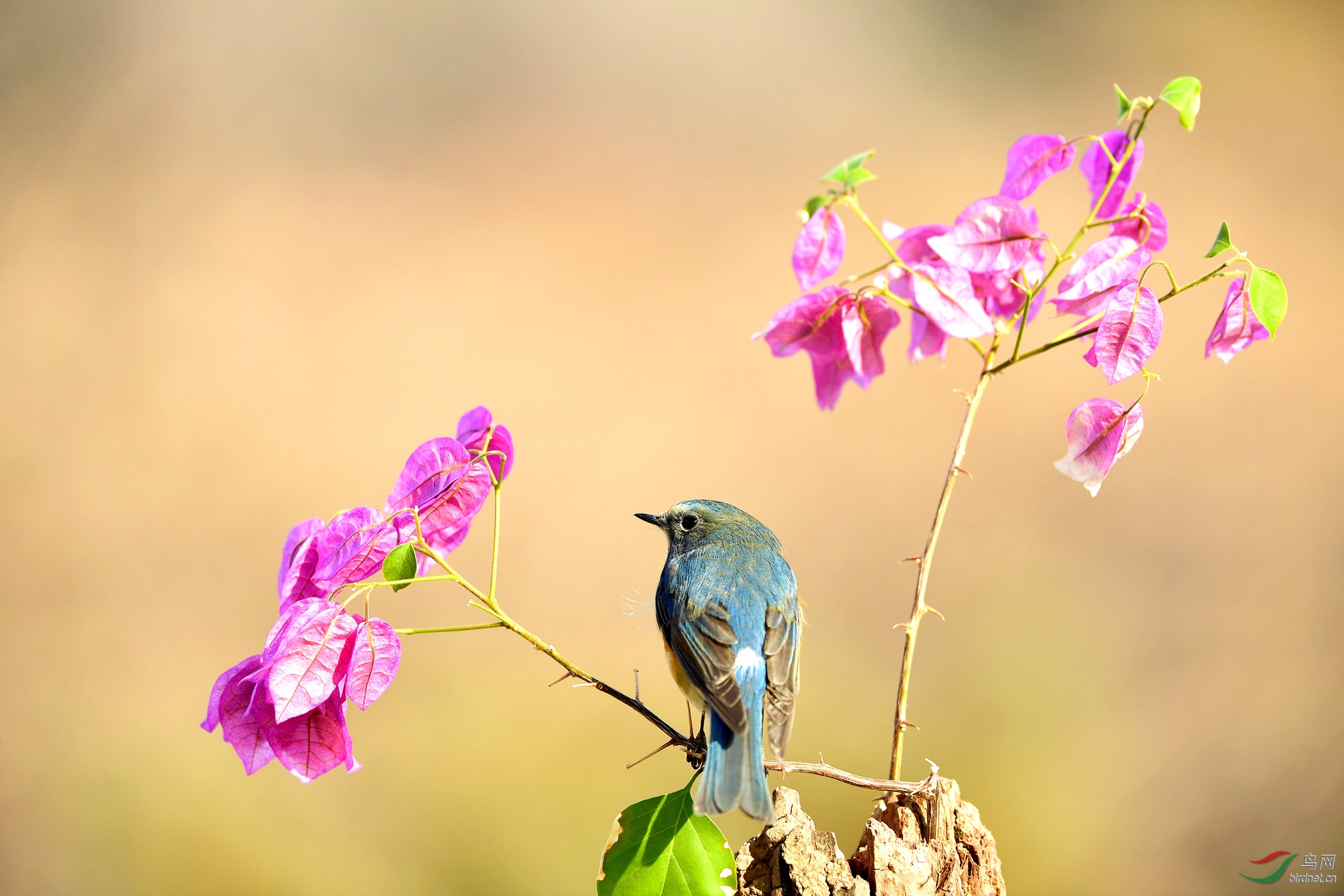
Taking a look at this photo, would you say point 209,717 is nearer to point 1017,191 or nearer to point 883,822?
point 883,822

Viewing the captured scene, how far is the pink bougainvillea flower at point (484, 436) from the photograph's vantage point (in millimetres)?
850

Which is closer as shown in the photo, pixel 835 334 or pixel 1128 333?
pixel 1128 333

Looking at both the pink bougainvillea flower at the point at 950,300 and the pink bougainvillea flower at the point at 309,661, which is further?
the pink bougainvillea flower at the point at 950,300

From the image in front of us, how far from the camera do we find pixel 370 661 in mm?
735

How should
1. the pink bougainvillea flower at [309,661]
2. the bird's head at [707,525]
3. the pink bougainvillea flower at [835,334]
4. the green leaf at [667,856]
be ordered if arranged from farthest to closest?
the bird's head at [707,525], the pink bougainvillea flower at [835,334], the green leaf at [667,856], the pink bougainvillea flower at [309,661]

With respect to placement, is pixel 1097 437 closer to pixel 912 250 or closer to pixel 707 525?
pixel 912 250

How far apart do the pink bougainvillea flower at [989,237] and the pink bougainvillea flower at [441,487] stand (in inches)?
18.8

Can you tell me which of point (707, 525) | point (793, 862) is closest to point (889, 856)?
point (793, 862)

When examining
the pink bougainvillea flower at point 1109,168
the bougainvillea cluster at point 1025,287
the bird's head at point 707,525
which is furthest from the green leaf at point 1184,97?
the bird's head at point 707,525

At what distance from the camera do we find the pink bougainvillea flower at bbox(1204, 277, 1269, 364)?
83 centimetres

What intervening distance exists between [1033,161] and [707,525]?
21.1 inches

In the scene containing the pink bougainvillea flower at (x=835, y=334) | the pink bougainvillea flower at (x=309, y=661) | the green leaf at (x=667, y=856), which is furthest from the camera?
the pink bougainvillea flower at (x=835, y=334)

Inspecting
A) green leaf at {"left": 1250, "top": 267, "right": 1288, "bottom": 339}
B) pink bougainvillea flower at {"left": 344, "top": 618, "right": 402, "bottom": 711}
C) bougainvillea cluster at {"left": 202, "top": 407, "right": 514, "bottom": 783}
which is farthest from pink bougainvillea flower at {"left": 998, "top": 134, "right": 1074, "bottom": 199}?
pink bougainvillea flower at {"left": 344, "top": 618, "right": 402, "bottom": 711}

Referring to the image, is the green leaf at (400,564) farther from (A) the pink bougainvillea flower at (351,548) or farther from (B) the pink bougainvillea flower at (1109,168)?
(B) the pink bougainvillea flower at (1109,168)
